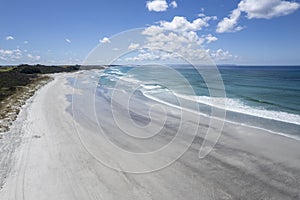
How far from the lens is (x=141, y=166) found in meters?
8.38

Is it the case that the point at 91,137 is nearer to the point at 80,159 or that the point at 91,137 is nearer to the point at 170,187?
the point at 80,159

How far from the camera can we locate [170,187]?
22.8 feet

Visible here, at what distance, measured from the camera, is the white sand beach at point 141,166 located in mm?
6688

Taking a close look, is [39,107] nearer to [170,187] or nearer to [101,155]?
[101,155]

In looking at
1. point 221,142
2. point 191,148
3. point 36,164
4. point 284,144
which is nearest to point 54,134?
point 36,164

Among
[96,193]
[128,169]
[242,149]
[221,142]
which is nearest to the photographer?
[96,193]

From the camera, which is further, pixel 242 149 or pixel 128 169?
pixel 242 149

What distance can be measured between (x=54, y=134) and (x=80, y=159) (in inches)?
154

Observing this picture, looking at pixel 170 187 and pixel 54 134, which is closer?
pixel 170 187

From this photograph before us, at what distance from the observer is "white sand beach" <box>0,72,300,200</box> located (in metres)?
6.69

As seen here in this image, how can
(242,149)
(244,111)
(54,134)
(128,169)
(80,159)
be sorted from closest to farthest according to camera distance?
(128,169) < (80,159) < (242,149) < (54,134) < (244,111)

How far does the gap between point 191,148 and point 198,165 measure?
1.76 metres

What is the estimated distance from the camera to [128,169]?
319 inches

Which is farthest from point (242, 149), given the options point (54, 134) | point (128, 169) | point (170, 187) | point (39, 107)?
point (39, 107)
